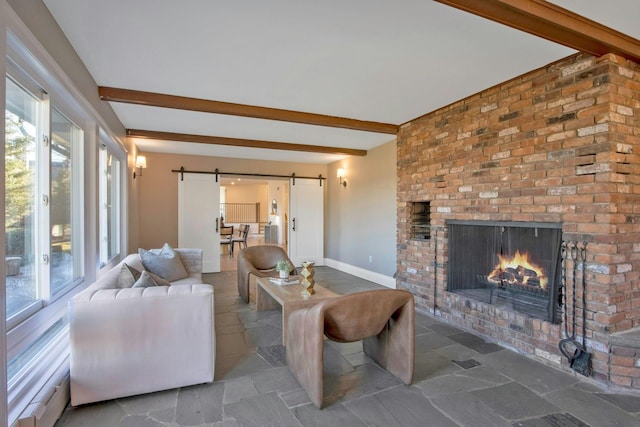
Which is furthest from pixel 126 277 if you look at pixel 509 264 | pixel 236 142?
pixel 509 264

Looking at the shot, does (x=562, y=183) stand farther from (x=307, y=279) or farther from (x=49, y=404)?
(x=49, y=404)

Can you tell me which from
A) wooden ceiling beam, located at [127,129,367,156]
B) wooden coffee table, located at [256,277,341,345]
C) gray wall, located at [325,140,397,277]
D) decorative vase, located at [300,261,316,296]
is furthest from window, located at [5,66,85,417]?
gray wall, located at [325,140,397,277]

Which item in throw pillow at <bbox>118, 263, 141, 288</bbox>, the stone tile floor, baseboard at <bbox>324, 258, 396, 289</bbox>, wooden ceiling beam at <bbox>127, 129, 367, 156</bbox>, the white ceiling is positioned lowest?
the stone tile floor

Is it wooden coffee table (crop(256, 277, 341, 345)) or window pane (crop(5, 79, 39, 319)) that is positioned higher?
window pane (crop(5, 79, 39, 319))

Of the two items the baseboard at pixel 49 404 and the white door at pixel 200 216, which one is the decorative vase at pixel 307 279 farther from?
the white door at pixel 200 216

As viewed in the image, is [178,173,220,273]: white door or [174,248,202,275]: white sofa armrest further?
[178,173,220,273]: white door

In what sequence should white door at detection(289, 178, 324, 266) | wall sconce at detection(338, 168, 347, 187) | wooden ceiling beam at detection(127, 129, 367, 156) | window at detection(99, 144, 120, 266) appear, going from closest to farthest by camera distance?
Result: 1. window at detection(99, 144, 120, 266)
2. wooden ceiling beam at detection(127, 129, 367, 156)
3. wall sconce at detection(338, 168, 347, 187)
4. white door at detection(289, 178, 324, 266)

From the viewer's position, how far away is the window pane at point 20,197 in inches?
74.0

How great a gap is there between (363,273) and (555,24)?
4852 millimetres

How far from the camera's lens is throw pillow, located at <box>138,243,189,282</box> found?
374cm

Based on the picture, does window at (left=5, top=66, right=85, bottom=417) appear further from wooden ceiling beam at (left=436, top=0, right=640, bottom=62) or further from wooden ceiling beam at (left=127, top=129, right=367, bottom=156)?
wooden ceiling beam at (left=436, top=0, right=640, bottom=62)

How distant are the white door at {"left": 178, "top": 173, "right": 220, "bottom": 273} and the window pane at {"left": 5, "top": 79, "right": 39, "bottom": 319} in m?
4.49

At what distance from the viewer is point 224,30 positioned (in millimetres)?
2303

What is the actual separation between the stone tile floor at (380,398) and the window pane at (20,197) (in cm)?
81
